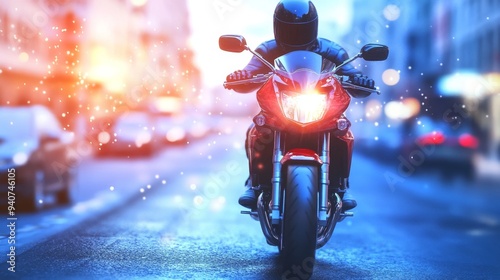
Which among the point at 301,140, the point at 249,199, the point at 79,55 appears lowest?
the point at 249,199

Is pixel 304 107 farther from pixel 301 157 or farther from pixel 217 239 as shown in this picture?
pixel 217 239

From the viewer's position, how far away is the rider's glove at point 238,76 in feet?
19.2

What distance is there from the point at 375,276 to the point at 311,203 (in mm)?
1094

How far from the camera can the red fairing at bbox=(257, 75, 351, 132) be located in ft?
17.6

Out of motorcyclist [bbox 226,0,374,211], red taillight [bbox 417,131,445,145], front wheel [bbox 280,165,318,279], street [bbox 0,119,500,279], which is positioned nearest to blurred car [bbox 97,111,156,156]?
red taillight [bbox 417,131,445,145]

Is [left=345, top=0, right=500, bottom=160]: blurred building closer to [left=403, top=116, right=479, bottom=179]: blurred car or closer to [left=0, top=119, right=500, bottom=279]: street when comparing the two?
[left=403, top=116, right=479, bottom=179]: blurred car

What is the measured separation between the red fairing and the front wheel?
347mm

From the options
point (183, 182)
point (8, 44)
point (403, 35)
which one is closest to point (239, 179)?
point (183, 182)

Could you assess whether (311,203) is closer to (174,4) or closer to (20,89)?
(20,89)

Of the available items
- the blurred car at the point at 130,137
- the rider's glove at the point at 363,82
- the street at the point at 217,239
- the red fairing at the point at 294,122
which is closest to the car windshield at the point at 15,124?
the street at the point at 217,239

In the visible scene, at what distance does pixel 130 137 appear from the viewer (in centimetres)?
2961

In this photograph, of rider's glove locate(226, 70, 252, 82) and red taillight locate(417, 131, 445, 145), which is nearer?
rider's glove locate(226, 70, 252, 82)

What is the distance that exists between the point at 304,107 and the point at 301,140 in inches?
12.3

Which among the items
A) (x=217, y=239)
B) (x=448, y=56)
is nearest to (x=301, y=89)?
(x=217, y=239)
